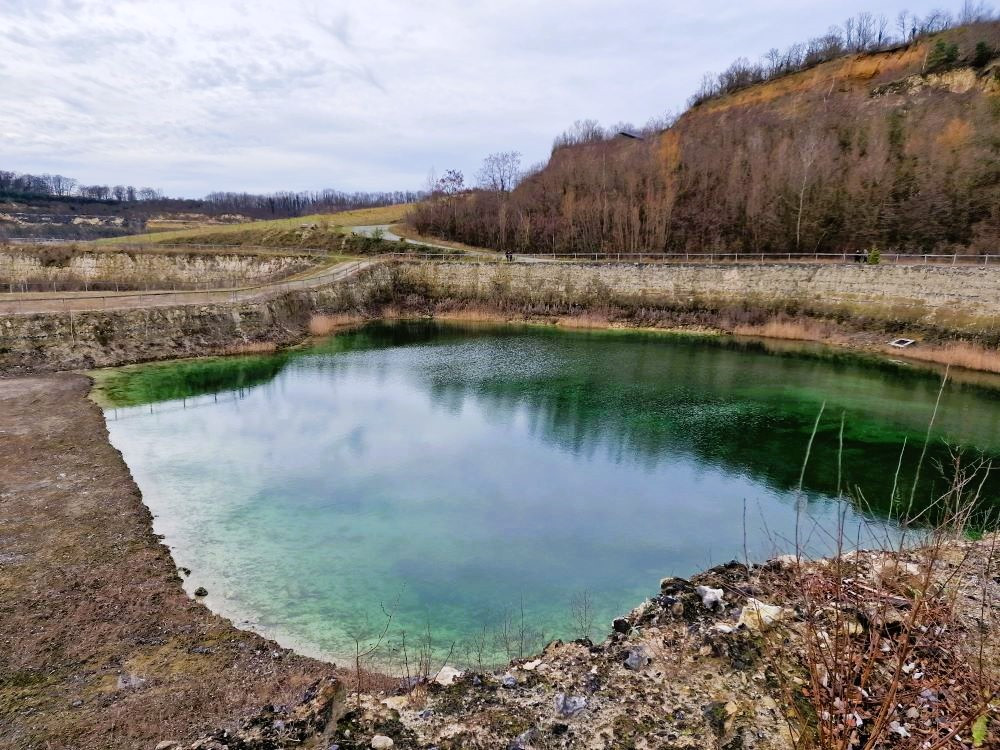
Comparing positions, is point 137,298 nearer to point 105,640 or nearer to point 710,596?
point 105,640

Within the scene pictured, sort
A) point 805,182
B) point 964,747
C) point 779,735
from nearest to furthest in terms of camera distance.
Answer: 1. point 964,747
2. point 779,735
3. point 805,182

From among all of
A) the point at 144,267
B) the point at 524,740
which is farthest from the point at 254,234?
the point at 524,740

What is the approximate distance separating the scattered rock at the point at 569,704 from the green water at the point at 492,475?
107 inches

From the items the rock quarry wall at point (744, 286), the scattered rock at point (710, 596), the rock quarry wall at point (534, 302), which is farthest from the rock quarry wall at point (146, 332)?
the scattered rock at point (710, 596)

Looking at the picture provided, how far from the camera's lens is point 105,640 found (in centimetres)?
777

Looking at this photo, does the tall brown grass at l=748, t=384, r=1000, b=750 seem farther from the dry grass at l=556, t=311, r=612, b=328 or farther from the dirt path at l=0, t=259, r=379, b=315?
the dry grass at l=556, t=311, r=612, b=328

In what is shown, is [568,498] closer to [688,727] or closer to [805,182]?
[688,727]

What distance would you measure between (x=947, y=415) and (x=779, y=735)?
19.6m

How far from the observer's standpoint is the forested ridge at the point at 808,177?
4041 cm

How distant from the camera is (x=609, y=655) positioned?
6316mm

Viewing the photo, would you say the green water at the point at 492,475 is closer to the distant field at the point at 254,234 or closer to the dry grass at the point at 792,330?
the dry grass at the point at 792,330

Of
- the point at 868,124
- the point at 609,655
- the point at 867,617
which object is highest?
the point at 868,124

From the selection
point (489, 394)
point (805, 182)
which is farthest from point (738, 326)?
point (489, 394)

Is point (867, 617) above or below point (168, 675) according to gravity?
above
